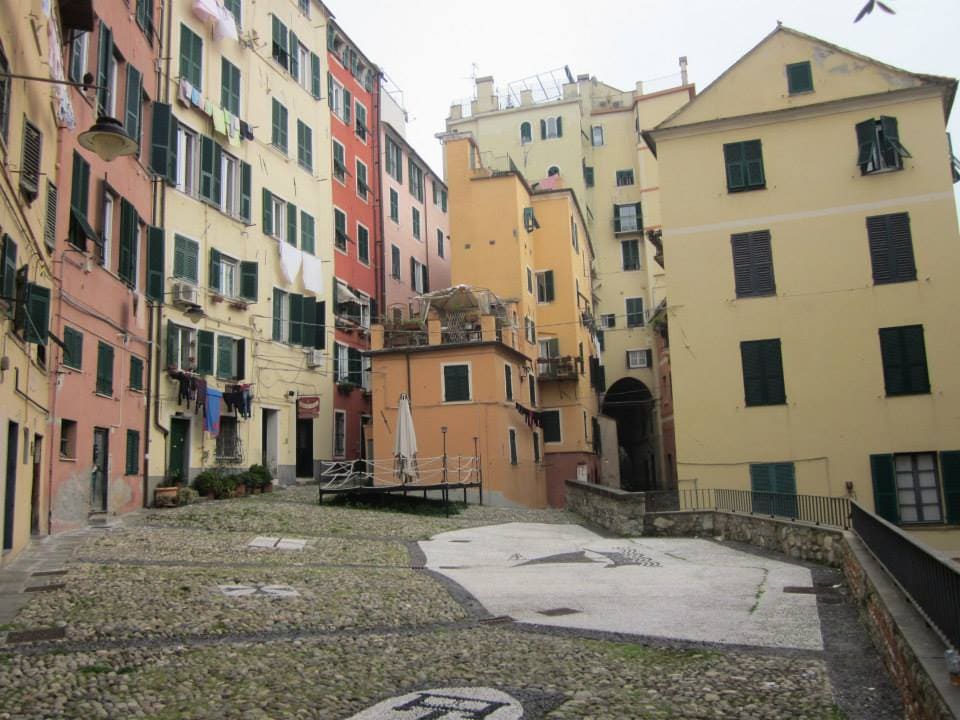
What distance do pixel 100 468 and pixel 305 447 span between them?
12685mm

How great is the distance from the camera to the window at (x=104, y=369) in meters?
18.4

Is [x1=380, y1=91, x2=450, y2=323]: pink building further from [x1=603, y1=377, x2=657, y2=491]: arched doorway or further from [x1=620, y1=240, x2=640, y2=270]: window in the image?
[x1=603, y1=377, x2=657, y2=491]: arched doorway

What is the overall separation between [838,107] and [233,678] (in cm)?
2243

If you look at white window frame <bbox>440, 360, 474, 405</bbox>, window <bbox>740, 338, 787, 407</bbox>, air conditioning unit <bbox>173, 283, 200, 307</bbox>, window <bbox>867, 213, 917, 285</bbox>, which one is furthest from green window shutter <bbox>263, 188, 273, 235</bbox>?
window <bbox>867, 213, 917, 285</bbox>

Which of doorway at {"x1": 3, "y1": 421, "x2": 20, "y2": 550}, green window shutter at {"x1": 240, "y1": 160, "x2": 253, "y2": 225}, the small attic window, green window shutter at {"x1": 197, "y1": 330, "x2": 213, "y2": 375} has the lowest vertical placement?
doorway at {"x1": 3, "y1": 421, "x2": 20, "y2": 550}

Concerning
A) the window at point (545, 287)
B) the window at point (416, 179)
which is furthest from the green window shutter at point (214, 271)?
the window at point (416, 179)

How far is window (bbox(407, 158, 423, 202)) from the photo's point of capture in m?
44.2

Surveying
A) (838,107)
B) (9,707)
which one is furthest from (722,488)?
(9,707)

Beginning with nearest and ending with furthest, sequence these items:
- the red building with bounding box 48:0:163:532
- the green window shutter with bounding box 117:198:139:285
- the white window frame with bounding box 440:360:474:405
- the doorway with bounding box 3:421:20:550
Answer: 1. the doorway with bounding box 3:421:20:550
2. the red building with bounding box 48:0:163:532
3. the green window shutter with bounding box 117:198:139:285
4. the white window frame with bounding box 440:360:474:405

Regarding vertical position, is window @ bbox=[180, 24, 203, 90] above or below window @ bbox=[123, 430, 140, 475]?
above

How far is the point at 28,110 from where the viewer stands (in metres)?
12.9

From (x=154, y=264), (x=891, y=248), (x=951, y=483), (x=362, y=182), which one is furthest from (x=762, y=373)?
(x=362, y=182)

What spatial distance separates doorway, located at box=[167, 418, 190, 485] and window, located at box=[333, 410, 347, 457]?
9.39 meters

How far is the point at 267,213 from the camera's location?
29.0 meters
